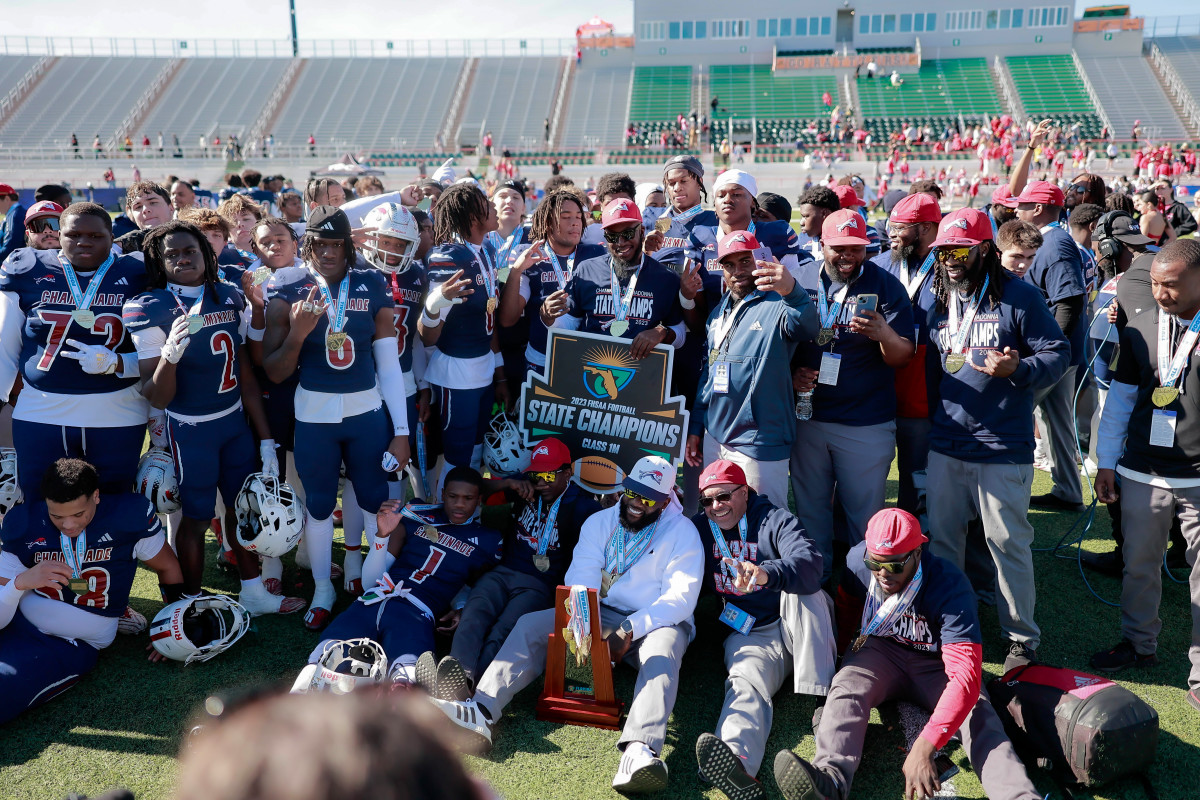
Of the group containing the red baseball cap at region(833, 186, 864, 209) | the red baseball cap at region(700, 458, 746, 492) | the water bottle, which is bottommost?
the red baseball cap at region(700, 458, 746, 492)

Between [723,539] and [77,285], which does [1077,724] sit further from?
[77,285]

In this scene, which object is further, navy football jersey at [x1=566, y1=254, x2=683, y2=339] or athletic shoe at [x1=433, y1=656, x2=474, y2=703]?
navy football jersey at [x1=566, y1=254, x2=683, y2=339]

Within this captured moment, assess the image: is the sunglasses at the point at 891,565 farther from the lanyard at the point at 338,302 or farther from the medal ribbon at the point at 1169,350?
the lanyard at the point at 338,302

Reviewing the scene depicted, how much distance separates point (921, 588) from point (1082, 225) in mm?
4790

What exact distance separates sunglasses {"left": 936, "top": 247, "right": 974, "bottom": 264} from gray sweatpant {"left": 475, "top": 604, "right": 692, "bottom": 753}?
88.7 inches

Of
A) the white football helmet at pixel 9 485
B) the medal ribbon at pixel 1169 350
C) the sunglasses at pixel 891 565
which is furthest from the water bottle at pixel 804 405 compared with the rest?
the white football helmet at pixel 9 485

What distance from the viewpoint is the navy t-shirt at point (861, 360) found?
178 inches

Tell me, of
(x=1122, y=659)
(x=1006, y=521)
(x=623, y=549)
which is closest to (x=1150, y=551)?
(x=1122, y=659)

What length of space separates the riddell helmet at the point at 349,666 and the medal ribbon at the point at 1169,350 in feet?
12.8

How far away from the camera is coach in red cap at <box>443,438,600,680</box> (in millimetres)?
4453

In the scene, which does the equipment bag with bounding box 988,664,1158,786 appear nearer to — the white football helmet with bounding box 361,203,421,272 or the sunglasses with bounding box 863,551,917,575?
the sunglasses with bounding box 863,551,917,575

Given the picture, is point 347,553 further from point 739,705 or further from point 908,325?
point 908,325

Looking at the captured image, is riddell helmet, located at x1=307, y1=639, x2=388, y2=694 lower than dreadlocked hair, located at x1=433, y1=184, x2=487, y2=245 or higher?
lower

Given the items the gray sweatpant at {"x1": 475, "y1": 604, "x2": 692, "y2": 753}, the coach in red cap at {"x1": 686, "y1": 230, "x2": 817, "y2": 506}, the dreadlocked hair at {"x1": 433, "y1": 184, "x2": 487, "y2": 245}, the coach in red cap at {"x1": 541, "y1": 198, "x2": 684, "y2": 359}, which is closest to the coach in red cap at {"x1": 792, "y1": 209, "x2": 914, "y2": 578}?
the coach in red cap at {"x1": 686, "y1": 230, "x2": 817, "y2": 506}
